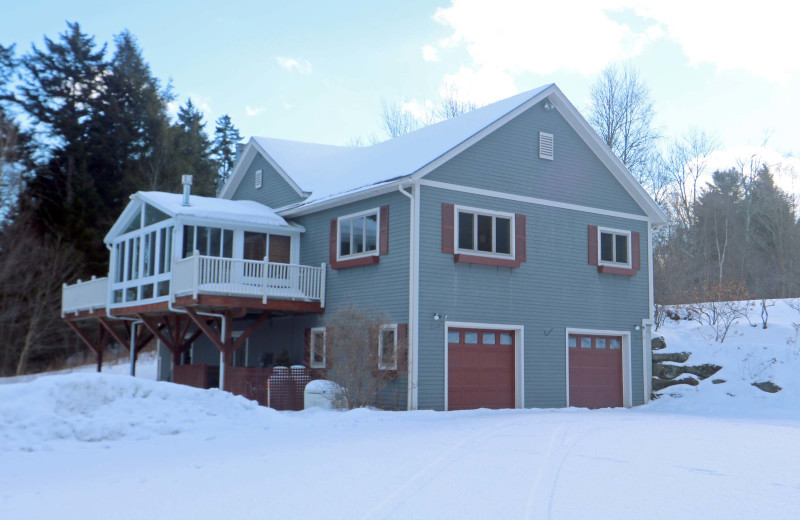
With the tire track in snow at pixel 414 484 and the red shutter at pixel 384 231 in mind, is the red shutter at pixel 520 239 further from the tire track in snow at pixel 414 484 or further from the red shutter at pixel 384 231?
the tire track in snow at pixel 414 484

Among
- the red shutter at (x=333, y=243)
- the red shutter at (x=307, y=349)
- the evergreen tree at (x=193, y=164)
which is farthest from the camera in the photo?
the evergreen tree at (x=193, y=164)

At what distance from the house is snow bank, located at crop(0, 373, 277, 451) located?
15.5 ft

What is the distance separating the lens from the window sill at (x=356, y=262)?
730 inches

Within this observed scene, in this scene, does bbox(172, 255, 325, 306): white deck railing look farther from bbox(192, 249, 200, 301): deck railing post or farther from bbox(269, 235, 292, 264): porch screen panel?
bbox(269, 235, 292, 264): porch screen panel

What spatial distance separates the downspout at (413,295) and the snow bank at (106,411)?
4.13 metres

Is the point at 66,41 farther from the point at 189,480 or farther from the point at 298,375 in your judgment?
the point at 189,480

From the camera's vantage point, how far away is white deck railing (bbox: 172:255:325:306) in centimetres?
1822

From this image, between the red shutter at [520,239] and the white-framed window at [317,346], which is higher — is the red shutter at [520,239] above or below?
above

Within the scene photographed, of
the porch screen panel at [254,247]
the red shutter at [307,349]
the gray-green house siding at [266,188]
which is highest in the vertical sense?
the gray-green house siding at [266,188]

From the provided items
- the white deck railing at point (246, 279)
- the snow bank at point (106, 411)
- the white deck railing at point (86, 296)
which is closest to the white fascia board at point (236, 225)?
the white deck railing at point (246, 279)

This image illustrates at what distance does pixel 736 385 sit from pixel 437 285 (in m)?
9.03

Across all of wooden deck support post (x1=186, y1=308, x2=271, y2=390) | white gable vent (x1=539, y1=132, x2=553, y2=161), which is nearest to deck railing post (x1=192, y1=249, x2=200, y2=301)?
wooden deck support post (x1=186, y1=308, x2=271, y2=390)

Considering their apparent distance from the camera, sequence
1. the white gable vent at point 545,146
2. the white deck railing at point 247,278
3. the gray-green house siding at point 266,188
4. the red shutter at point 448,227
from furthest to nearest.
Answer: the gray-green house siding at point 266,188
the white gable vent at point 545,146
the white deck railing at point 247,278
the red shutter at point 448,227

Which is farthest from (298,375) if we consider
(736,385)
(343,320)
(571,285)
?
(736,385)
